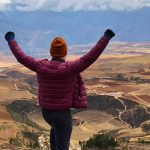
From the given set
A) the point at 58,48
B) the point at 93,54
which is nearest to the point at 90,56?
the point at 93,54

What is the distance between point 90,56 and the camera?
7.88 meters

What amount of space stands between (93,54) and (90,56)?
6cm

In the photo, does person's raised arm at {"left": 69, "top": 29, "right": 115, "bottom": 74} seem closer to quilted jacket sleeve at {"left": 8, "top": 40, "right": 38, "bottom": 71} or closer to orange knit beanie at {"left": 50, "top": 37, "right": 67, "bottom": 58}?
orange knit beanie at {"left": 50, "top": 37, "right": 67, "bottom": 58}

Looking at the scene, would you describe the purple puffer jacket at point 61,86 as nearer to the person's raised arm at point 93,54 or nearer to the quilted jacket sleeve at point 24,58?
the person's raised arm at point 93,54

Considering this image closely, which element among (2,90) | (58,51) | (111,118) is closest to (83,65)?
(58,51)

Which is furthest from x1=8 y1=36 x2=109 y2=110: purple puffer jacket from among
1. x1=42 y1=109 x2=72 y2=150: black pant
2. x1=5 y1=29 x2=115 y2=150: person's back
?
x1=42 y1=109 x2=72 y2=150: black pant

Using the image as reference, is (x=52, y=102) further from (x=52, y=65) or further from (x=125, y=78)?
(x=125, y=78)

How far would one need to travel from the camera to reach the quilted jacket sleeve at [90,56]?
7.85 metres

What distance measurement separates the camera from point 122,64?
19812 cm

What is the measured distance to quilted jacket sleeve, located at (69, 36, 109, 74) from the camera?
7.85 m

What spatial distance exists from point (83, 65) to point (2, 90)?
117212 mm

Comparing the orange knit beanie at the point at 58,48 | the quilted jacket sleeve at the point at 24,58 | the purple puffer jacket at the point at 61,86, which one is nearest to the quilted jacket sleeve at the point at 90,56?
the purple puffer jacket at the point at 61,86

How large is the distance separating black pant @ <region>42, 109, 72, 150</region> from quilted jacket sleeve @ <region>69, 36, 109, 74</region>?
75cm

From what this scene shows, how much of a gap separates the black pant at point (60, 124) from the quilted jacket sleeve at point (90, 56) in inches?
29.4
